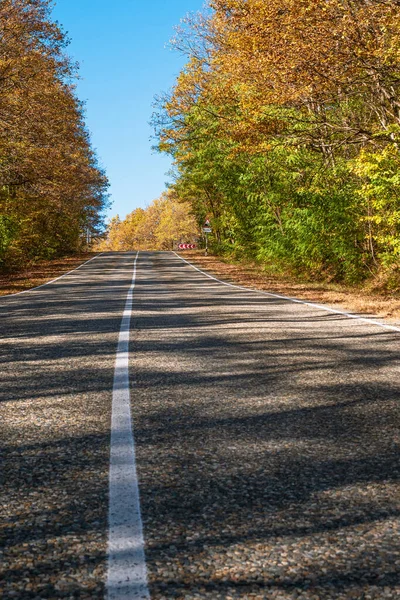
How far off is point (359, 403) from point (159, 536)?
2732mm

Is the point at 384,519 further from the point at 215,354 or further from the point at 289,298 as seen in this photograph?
the point at 289,298

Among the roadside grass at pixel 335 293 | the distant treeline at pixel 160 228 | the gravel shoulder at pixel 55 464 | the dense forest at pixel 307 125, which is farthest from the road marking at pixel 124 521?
the distant treeline at pixel 160 228

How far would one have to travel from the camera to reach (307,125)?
19.3 meters

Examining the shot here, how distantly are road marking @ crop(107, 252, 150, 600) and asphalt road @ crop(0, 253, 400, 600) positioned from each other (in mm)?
45

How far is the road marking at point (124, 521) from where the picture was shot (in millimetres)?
2199

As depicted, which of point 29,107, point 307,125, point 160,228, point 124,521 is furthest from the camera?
point 160,228

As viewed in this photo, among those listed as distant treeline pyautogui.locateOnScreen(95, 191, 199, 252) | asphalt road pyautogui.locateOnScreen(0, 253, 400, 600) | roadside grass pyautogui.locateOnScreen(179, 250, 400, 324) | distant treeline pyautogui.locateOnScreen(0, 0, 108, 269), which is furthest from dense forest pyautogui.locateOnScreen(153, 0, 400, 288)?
distant treeline pyautogui.locateOnScreen(95, 191, 199, 252)

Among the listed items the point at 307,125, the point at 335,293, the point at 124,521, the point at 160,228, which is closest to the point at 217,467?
the point at 124,521

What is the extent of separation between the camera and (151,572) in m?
2.29

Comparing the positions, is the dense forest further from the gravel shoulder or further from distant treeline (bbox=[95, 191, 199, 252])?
distant treeline (bbox=[95, 191, 199, 252])

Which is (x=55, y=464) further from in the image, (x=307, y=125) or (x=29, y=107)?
(x=29, y=107)

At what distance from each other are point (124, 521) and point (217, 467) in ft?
2.78

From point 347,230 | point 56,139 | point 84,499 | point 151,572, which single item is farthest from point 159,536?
point 56,139

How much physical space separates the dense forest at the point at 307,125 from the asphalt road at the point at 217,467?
25.3ft
